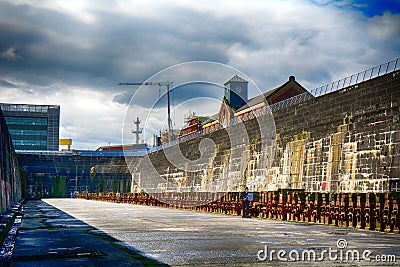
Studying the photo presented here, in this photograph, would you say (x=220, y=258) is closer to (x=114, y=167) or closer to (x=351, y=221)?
(x=351, y=221)

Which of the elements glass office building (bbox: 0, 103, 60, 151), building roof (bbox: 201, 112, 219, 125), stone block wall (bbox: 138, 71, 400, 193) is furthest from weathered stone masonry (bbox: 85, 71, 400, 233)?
glass office building (bbox: 0, 103, 60, 151)

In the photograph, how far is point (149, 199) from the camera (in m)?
52.3

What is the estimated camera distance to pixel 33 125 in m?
127

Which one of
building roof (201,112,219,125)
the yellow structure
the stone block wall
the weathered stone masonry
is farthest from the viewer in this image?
the yellow structure

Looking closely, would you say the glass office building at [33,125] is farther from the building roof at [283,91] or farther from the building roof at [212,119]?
the building roof at [283,91]

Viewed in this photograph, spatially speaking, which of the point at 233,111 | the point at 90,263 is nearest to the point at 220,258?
the point at 90,263

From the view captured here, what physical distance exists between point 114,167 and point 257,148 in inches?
Result: 2741

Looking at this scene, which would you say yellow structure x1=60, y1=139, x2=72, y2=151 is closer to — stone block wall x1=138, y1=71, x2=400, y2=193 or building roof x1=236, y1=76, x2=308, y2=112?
building roof x1=236, y1=76, x2=308, y2=112

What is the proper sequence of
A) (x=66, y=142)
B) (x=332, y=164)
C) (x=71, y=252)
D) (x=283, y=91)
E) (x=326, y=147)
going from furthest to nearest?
(x=66, y=142) < (x=283, y=91) < (x=326, y=147) < (x=332, y=164) < (x=71, y=252)

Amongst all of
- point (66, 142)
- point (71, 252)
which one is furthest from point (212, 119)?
point (66, 142)

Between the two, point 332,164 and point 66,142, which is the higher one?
point 66,142

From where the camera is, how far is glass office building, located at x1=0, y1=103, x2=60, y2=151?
124688 mm

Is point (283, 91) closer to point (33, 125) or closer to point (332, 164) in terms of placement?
point (332, 164)

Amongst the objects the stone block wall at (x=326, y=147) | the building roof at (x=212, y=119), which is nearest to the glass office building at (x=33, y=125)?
the building roof at (x=212, y=119)
